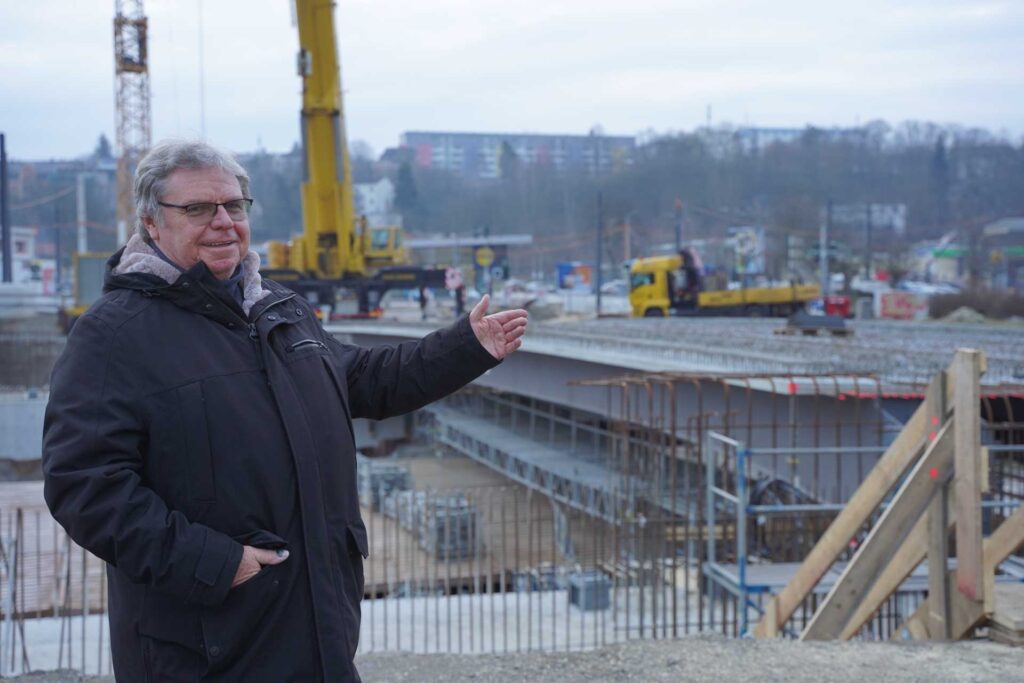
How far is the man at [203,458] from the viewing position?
2.44 metres

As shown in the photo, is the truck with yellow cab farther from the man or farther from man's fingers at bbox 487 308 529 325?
the man

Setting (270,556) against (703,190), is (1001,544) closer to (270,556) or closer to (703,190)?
(270,556)

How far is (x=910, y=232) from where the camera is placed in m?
87.2

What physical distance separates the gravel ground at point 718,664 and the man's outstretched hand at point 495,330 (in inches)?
103

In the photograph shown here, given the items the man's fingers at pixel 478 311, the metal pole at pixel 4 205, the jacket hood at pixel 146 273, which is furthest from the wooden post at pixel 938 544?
the metal pole at pixel 4 205

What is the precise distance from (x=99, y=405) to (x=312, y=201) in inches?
1011

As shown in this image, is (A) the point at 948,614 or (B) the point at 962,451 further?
(A) the point at 948,614

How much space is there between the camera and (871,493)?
5.71 metres

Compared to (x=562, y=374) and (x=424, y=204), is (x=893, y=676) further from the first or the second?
(x=424, y=204)

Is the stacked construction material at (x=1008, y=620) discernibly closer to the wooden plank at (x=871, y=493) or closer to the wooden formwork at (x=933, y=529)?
the wooden formwork at (x=933, y=529)

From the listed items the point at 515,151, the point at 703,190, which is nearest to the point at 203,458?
the point at 703,190

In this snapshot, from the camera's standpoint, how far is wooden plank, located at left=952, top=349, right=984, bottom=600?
5062mm

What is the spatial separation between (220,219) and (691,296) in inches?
1520

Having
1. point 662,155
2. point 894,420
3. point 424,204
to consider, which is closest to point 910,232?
point 662,155
